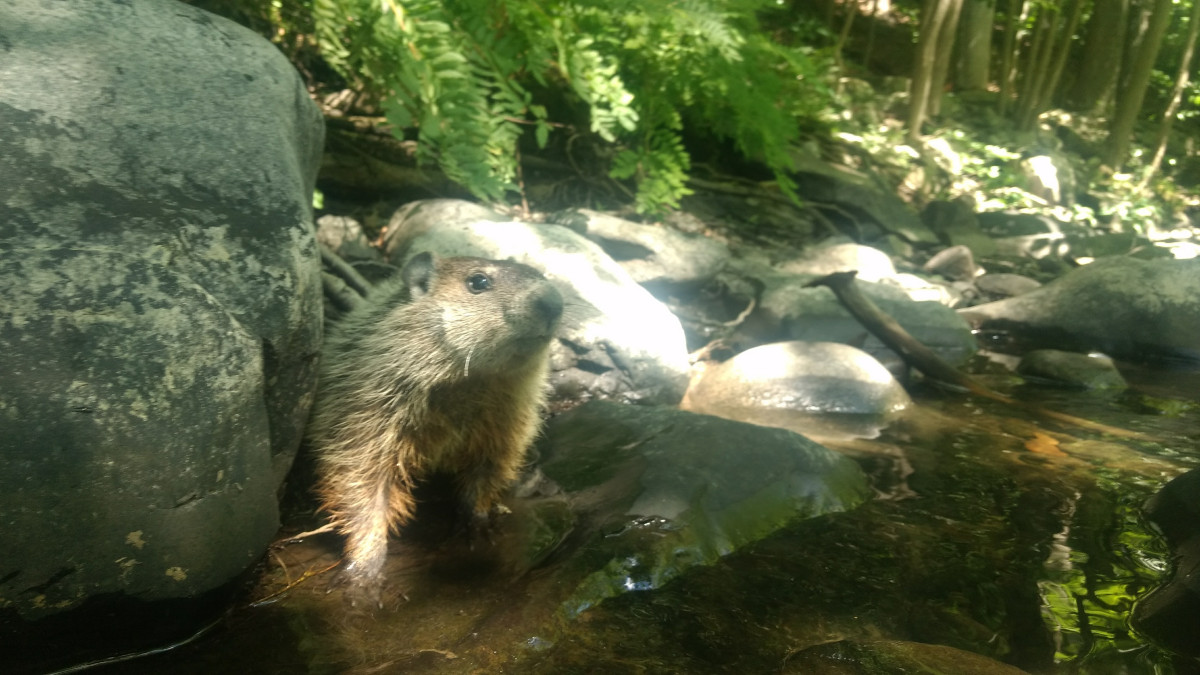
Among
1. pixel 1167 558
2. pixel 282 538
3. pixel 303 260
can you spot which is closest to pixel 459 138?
pixel 303 260

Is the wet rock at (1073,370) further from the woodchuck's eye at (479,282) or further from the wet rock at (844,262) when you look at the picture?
the woodchuck's eye at (479,282)

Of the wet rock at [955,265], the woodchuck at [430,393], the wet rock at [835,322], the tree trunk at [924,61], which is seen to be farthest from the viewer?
the tree trunk at [924,61]

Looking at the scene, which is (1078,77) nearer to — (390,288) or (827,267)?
(827,267)

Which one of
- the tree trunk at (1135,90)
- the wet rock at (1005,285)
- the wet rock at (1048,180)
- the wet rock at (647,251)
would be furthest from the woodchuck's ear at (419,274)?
the tree trunk at (1135,90)

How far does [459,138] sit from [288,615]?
10.2 feet

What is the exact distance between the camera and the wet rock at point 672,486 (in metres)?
2.91

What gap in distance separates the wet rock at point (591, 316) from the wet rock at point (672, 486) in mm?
607

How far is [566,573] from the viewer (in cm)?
279

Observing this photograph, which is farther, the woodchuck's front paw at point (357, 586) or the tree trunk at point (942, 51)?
the tree trunk at point (942, 51)

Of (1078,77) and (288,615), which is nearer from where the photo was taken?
(288,615)

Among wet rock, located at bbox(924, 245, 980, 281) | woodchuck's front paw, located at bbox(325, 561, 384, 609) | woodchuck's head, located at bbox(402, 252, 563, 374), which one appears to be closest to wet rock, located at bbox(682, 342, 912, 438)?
woodchuck's head, located at bbox(402, 252, 563, 374)

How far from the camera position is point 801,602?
105 inches

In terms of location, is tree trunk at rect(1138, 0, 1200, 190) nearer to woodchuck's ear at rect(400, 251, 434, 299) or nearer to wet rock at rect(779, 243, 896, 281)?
wet rock at rect(779, 243, 896, 281)

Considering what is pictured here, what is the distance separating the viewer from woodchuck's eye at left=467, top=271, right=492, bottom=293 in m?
3.27
